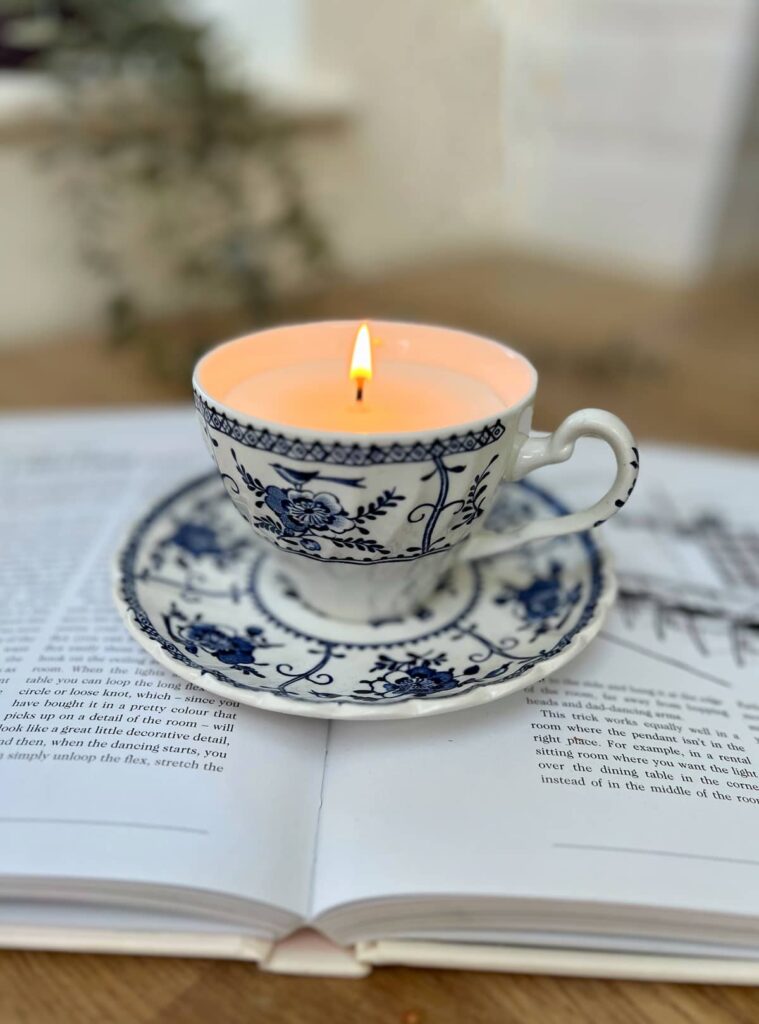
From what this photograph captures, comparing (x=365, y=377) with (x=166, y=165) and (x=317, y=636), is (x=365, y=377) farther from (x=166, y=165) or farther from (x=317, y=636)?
(x=166, y=165)

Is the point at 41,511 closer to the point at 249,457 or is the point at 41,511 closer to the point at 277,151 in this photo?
the point at 249,457

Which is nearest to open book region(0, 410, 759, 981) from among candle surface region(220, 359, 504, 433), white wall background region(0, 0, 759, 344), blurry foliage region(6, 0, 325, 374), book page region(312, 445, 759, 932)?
book page region(312, 445, 759, 932)

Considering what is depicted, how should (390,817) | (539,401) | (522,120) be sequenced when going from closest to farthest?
(390,817) → (539,401) → (522,120)

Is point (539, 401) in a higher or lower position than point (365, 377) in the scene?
lower

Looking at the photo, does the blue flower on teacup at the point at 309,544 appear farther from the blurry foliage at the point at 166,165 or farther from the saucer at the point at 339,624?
the blurry foliage at the point at 166,165

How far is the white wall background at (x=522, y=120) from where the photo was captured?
38.1 inches

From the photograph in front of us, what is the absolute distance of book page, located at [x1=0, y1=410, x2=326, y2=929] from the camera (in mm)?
258

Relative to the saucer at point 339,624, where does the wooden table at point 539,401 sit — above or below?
below

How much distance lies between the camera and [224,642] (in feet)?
1.13

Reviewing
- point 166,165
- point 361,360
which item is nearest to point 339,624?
point 361,360

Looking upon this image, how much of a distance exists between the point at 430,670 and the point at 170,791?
0.36ft


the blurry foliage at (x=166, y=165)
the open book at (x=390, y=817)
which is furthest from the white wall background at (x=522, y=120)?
the open book at (x=390, y=817)

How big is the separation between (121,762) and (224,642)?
0.22ft

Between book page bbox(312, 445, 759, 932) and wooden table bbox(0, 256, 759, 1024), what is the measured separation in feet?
0.09
